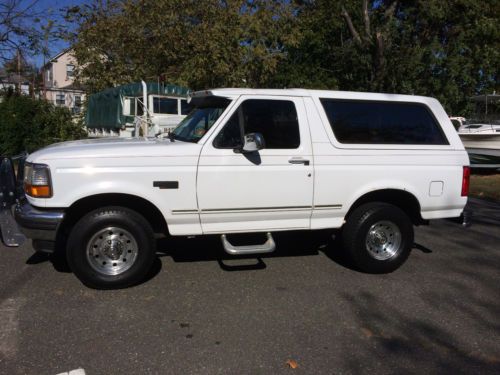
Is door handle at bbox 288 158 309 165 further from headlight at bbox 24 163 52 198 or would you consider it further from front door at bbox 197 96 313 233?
headlight at bbox 24 163 52 198

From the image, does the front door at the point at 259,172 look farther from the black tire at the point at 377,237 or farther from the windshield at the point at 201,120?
the black tire at the point at 377,237

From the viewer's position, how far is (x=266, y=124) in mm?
4848

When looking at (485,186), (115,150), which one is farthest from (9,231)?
(485,186)

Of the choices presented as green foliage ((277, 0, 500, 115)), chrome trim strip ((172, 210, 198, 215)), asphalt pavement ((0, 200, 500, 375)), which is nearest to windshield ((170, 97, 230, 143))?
chrome trim strip ((172, 210, 198, 215))


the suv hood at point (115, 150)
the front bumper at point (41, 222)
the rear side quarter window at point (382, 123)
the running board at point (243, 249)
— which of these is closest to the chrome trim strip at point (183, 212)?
the running board at point (243, 249)

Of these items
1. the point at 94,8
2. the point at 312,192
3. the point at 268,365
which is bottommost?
the point at 268,365

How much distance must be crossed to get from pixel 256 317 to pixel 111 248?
61.3 inches

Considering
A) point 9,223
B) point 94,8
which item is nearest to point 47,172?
point 9,223

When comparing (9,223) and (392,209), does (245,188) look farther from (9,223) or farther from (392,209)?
(9,223)

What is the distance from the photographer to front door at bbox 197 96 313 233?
15.1ft

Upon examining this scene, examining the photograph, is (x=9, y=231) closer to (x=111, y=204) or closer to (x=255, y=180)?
(x=111, y=204)

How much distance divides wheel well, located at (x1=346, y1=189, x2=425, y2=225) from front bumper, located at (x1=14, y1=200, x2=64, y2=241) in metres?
3.05

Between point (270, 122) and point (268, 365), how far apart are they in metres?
2.48

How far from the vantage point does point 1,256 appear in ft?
18.6
